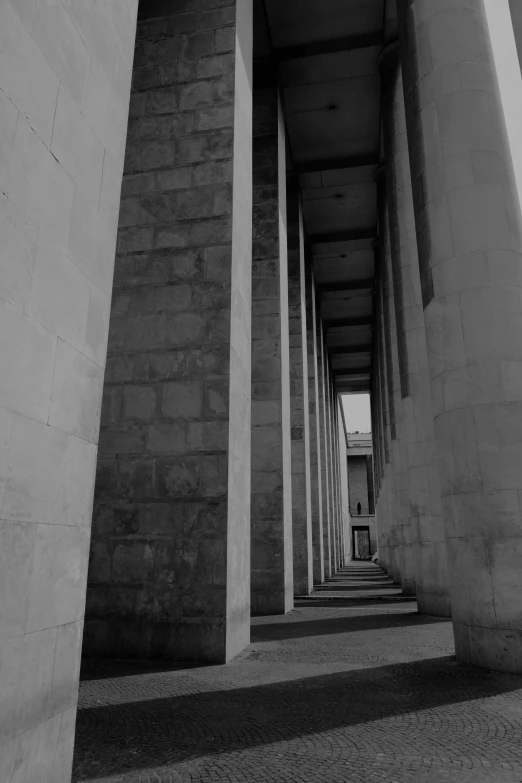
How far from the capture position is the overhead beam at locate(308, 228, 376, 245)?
25678 millimetres

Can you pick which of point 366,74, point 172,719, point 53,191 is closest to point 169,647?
point 172,719

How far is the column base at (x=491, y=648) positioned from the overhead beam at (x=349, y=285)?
82.6 feet

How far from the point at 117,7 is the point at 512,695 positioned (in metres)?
7.17

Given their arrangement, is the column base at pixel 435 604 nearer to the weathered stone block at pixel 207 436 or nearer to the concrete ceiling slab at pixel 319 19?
the weathered stone block at pixel 207 436

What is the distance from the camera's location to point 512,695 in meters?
5.54

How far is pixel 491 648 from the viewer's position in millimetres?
6660

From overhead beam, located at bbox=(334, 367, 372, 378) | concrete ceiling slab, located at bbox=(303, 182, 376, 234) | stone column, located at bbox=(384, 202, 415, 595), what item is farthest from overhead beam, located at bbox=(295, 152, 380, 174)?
overhead beam, located at bbox=(334, 367, 372, 378)

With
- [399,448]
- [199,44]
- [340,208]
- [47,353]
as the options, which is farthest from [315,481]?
[47,353]

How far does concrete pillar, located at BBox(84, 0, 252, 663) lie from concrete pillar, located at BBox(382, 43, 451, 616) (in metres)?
5.72

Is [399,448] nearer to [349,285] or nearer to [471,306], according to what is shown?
[471,306]

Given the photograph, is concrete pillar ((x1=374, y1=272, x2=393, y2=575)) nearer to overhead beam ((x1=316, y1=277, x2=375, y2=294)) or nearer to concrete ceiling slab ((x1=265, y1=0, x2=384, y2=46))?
overhead beam ((x1=316, y1=277, x2=375, y2=294))

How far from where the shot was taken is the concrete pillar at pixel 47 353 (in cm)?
270

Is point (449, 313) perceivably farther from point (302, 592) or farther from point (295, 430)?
point (302, 592)

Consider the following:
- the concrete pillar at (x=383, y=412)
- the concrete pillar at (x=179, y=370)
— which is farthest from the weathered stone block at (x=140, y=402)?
the concrete pillar at (x=383, y=412)
